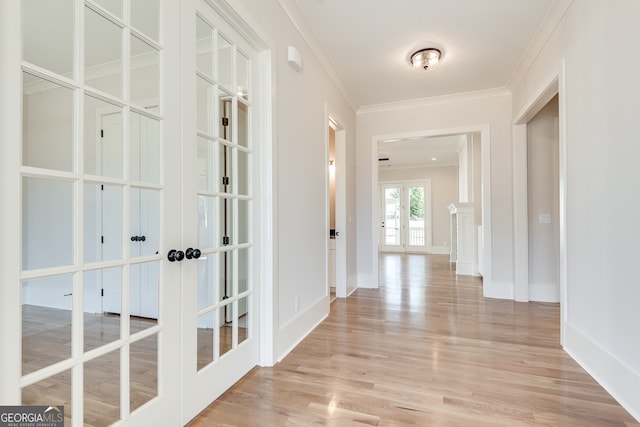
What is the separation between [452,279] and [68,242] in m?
5.46

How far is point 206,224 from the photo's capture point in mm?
1800

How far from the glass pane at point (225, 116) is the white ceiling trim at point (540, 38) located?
2.66 metres

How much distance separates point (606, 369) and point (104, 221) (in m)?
2.94

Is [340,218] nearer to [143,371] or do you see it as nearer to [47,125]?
[143,371]

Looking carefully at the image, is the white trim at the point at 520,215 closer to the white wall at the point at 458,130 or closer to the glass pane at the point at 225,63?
the white wall at the point at 458,130

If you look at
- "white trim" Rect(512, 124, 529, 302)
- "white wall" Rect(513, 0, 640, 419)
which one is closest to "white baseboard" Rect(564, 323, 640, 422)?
"white wall" Rect(513, 0, 640, 419)

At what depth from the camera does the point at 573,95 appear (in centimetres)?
238

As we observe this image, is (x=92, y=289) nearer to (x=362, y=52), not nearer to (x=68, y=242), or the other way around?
(x=68, y=242)

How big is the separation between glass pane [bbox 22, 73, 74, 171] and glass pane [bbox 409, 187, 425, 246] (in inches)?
376

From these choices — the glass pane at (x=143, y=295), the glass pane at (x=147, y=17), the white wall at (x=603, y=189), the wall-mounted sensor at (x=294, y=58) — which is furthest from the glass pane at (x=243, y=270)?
the white wall at (x=603, y=189)

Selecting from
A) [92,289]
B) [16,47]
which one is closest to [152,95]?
[16,47]

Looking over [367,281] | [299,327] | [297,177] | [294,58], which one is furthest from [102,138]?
[367,281]

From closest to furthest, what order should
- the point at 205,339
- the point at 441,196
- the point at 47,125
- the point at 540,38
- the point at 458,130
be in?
the point at 47,125, the point at 205,339, the point at 540,38, the point at 458,130, the point at 441,196

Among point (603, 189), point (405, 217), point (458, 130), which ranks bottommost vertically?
point (405, 217)
